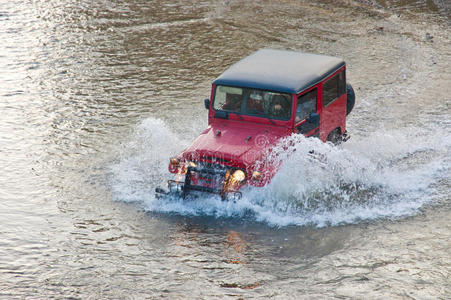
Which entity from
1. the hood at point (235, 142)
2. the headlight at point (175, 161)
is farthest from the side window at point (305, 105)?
the headlight at point (175, 161)

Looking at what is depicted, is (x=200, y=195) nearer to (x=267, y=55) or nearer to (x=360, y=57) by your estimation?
(x=267, y=55)

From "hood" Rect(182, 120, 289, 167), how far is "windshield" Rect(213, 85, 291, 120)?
8.4 inches

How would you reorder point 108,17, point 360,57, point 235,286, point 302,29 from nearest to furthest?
point 235,286
point 360,57
point 302,29
point 108,17

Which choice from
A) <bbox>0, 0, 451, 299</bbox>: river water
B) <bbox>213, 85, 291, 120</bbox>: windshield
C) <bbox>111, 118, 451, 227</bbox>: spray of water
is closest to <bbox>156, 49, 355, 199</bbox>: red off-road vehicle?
<bbox>213, 85, 291, 120</bbox>: windshield

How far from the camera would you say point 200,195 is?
9984 millimetres

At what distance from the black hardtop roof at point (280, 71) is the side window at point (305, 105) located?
175 mm

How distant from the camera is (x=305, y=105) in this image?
418 inches

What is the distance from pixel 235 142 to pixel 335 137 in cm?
282

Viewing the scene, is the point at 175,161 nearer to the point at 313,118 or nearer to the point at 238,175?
the point at 238,175

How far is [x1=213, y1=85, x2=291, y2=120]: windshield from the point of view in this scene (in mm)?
10375

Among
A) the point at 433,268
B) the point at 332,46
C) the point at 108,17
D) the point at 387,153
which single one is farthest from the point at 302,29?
the point at 433,268

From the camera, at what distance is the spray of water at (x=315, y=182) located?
9.94 metres

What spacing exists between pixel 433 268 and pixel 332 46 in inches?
495

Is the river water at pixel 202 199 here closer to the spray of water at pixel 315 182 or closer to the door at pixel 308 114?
the spray of water at pixel 315 182
